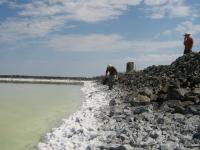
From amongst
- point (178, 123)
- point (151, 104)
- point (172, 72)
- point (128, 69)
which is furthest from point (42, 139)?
point (128, 69)

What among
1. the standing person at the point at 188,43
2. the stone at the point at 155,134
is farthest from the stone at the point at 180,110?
the standing person at the point at 188,43

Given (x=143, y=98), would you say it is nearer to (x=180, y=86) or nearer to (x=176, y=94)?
(x=176, y=94)

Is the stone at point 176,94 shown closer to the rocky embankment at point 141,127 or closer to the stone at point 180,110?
the rocky embankment at point 141,127

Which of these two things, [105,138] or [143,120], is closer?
[105,138]

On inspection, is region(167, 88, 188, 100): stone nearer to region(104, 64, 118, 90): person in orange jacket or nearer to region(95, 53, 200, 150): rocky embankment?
region(95, 53, 200, 150): rocky embankment

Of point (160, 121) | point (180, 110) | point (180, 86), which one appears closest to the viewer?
point (160, 121)

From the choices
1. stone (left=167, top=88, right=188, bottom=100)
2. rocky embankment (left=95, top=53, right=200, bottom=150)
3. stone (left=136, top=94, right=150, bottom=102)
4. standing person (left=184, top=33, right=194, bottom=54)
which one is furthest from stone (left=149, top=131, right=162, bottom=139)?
standing person (left=184, top=33, right=194, bottom=54)

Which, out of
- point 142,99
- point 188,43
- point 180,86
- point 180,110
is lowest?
point 180,110

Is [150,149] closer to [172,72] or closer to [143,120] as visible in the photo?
[143,120]

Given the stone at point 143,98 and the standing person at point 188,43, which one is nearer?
the stone at point 143,98

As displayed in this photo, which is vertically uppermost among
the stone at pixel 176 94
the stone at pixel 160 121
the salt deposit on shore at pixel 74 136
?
the stone at pixel 176 94

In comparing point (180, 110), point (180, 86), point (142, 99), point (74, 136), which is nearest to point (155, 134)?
point (74, 136)

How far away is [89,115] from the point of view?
46.3 ft

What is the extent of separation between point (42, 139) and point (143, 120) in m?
2.71
